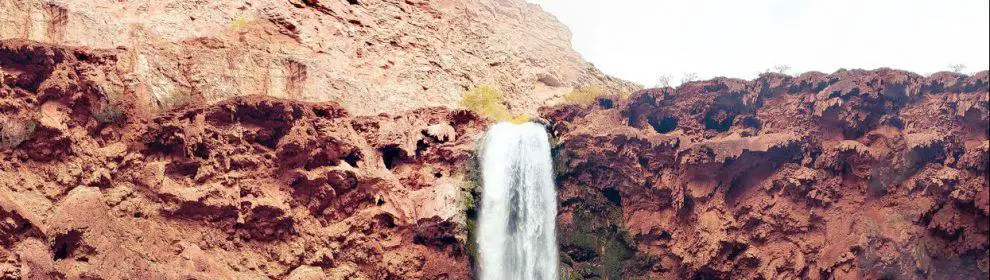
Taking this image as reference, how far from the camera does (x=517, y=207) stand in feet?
107

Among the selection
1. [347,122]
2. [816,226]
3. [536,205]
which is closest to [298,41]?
[347,122]

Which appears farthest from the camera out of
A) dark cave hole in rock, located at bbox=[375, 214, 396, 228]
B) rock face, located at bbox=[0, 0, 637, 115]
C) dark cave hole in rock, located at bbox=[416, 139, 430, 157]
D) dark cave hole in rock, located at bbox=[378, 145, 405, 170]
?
dark cave hole in rock, located at bbox=[416, 139, 430, 157]

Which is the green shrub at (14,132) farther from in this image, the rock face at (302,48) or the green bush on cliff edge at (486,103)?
the green bush on cliff edge at (486,103)

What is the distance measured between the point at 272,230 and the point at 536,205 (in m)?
9.94

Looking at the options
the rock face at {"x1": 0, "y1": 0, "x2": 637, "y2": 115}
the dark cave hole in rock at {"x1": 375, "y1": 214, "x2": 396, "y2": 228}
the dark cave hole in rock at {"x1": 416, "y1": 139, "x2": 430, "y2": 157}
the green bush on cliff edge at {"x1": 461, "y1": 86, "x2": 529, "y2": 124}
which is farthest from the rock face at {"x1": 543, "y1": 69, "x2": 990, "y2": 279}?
the rock face at {"x1": 0, "y1": 0, "x2": 637, "y2": 115}

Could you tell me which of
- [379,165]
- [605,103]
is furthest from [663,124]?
[379,165]

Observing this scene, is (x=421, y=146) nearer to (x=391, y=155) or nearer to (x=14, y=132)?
(x=391, y=155)

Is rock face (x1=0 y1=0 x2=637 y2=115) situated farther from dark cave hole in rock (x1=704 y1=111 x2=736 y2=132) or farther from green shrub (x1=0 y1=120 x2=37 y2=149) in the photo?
dark cave hole in rock (x1=704 y1=111 x2=736 y2=132)

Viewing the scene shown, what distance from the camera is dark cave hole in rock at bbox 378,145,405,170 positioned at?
101 feet

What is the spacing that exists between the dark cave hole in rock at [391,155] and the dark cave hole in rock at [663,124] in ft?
35.4

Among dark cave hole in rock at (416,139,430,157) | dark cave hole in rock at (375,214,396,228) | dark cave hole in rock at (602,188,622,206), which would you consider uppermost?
dark cave hole in rock at (416,139,430,157)

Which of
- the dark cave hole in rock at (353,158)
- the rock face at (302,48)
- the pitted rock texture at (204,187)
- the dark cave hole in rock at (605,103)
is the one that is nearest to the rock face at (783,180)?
the dark cave hole in rock at (605,103)

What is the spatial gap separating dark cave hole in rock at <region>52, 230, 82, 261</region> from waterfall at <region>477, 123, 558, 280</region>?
12.8 meters

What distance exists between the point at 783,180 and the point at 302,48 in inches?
735
